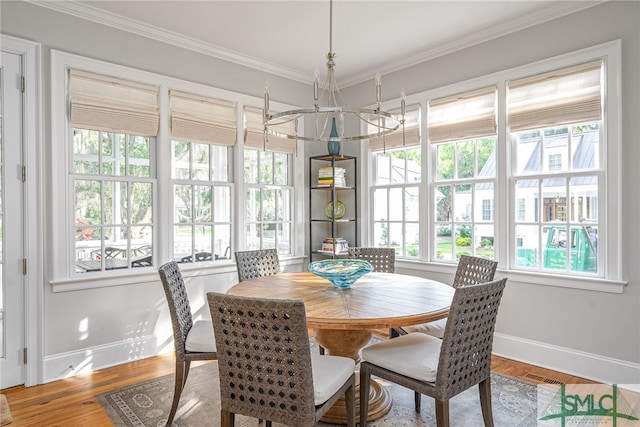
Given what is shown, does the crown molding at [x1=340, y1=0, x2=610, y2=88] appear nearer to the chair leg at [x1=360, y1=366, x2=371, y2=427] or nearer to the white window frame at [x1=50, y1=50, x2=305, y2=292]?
the white window frame at [x1=50, y1=50, x2=305, y2=292]

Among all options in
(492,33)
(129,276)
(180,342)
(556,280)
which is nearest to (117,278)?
(129,276)

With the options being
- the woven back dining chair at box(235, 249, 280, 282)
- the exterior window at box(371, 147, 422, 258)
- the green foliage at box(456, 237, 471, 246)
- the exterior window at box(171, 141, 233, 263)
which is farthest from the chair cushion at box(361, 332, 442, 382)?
the exterior window at box(171, 141, 233, 263)

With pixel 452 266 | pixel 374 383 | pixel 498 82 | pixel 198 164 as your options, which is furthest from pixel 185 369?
pixel 498 82

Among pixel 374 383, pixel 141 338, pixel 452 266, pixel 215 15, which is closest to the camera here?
pixel 374 383

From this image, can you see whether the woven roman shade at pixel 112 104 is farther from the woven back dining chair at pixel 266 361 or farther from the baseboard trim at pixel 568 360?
the baseboard trim at pixel 568 360

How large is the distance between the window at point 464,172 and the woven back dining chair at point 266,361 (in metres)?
2.47

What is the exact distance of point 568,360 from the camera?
3047 mm

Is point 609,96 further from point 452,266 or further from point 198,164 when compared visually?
point 198,164

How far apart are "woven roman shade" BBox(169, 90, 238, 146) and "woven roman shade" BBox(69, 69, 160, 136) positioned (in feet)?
0.61

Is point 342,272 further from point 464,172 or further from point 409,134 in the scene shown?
point 409,134

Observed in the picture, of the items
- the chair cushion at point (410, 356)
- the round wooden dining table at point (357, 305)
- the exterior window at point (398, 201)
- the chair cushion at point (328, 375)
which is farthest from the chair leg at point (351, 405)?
the exterior window at point (398, 201)

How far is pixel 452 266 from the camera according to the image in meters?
3.77

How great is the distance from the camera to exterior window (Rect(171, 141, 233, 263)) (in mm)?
3682

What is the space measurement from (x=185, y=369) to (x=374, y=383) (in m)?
1.24
